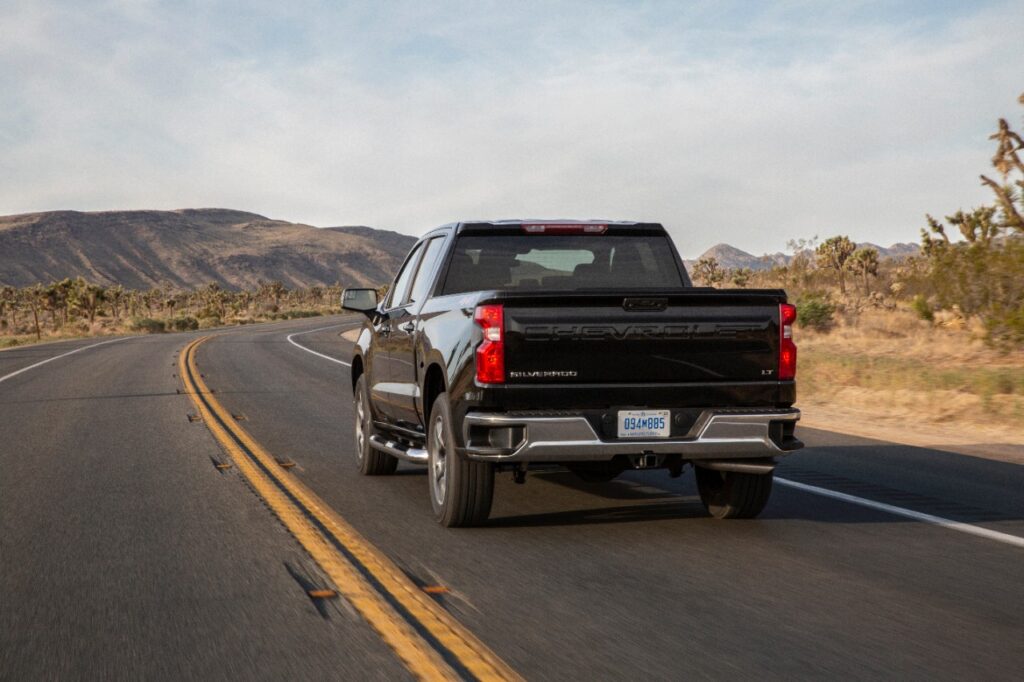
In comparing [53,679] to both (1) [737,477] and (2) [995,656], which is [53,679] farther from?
(1) [737,477]

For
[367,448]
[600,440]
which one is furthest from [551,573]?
[367,448]

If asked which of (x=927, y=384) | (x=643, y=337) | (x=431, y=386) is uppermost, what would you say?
(x=643, y=337)

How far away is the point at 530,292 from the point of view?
634 cm

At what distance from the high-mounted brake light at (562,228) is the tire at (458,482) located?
5.16 ft

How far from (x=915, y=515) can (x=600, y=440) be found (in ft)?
8.59

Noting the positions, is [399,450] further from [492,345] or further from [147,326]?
[147,326]

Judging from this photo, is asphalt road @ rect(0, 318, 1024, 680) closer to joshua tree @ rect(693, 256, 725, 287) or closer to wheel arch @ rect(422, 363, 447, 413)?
wheel arch @ rect(422, 363, 447, 413)

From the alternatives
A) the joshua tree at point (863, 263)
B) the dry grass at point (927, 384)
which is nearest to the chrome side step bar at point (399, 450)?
the dry grass at point (927, 384)

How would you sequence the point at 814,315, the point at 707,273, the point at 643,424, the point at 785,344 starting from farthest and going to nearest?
the point at 707,273 → the point at 814,315 → the point at 785,344 → the point at 643,424

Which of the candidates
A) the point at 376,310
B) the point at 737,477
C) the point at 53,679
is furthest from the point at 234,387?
the point at 53,679

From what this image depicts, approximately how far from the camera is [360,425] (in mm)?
10039

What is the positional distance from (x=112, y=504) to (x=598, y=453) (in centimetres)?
404

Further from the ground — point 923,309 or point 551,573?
point 923,309

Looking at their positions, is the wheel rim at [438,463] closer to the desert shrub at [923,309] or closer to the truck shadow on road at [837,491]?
the truck shadow on road at [837,491]
